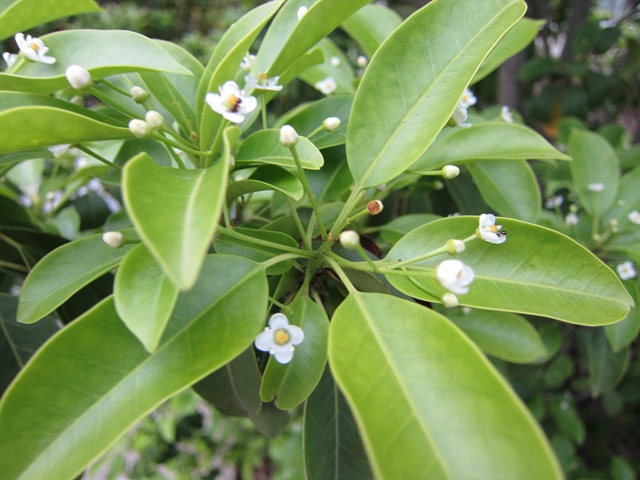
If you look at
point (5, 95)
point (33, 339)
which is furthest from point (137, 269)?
point (33, 339)

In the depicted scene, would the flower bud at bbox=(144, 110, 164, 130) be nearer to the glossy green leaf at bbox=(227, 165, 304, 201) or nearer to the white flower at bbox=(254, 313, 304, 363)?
the glossy green leaf at bbox=(227, 165, 304, 201)

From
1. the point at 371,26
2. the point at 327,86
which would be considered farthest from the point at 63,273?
the point at 371,26

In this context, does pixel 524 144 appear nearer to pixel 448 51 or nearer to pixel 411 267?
pixel 448 51

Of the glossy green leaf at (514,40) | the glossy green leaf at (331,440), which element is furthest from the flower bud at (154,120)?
the glossy green leaf at (514,40)

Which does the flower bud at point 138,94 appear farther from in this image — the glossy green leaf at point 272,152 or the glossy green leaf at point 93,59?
the glossy green leaf at point 272,152

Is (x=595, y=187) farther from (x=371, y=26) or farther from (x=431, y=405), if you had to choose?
(x=431, y=405)
